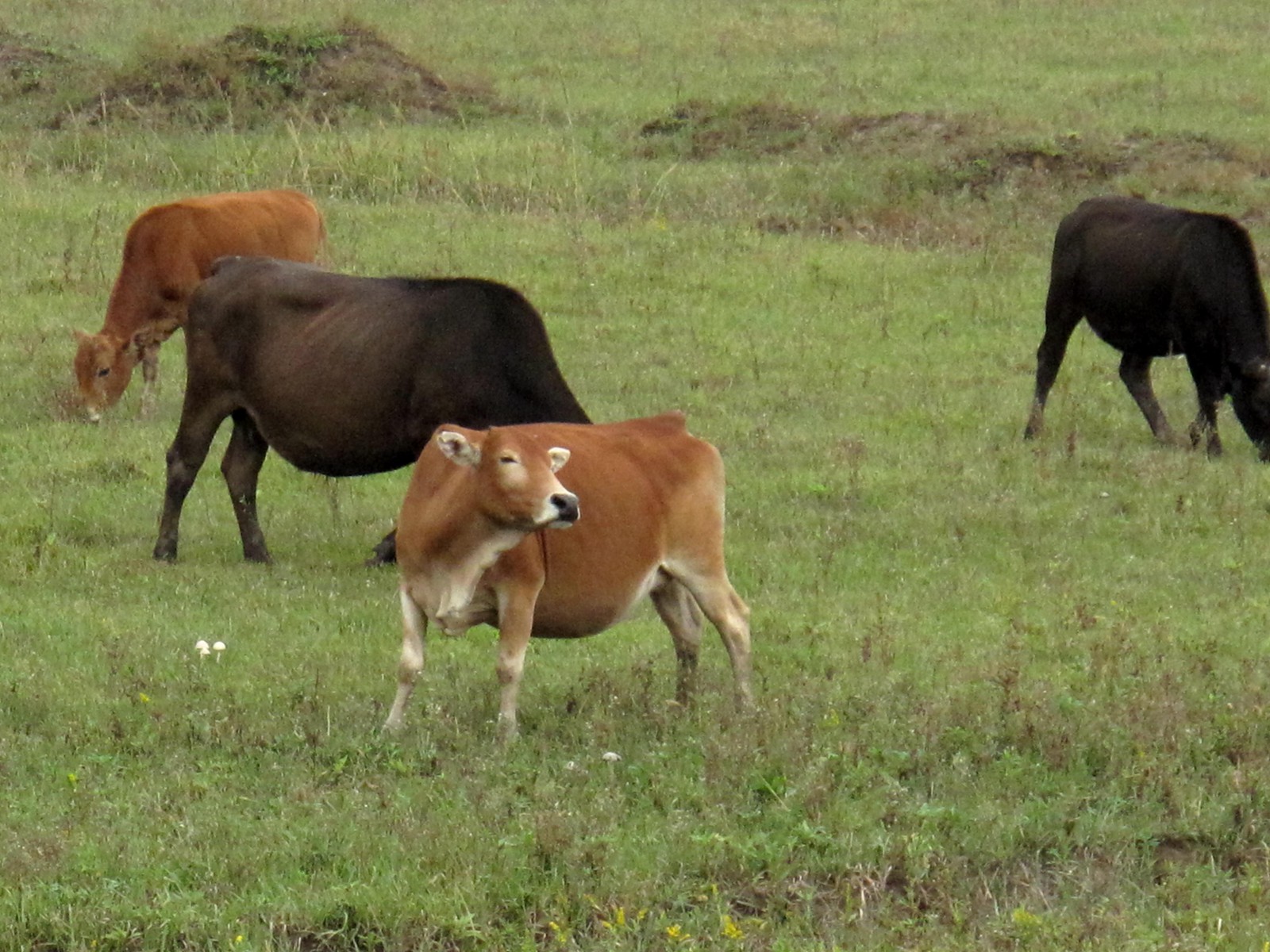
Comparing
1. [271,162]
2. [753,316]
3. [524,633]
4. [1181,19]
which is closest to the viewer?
[524,633]

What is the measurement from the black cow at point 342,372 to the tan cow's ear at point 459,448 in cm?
262

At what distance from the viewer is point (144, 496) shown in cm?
1281

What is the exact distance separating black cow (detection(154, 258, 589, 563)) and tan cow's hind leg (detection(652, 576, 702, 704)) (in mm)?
1997

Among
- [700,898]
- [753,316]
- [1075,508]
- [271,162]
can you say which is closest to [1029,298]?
[753,316]

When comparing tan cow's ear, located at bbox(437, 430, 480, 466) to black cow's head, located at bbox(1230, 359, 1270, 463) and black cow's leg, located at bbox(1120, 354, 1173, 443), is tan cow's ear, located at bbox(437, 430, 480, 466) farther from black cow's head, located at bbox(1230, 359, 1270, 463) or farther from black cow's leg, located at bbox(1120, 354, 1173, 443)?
black cow's head, located at bbox(1230, 359, 1270, 463)

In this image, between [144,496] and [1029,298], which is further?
[1029,298]

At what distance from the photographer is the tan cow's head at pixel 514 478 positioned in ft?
25.5

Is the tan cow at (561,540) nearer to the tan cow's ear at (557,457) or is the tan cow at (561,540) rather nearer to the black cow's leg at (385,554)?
the tan cow's ear at (557,457)

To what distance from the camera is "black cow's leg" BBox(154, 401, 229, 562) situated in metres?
11.6

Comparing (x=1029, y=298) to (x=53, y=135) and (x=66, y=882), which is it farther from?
(x=66, y=882)

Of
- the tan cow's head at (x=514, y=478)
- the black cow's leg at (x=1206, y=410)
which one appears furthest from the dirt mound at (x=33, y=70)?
the tan cow's head at (x=514, y=478)

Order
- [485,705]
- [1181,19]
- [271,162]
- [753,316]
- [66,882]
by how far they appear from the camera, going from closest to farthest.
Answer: [66,882] < [485,705] < [753,316] < [271,162] < [1181,19]

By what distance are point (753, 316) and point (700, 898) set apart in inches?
479

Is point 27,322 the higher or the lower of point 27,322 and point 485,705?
the lower
